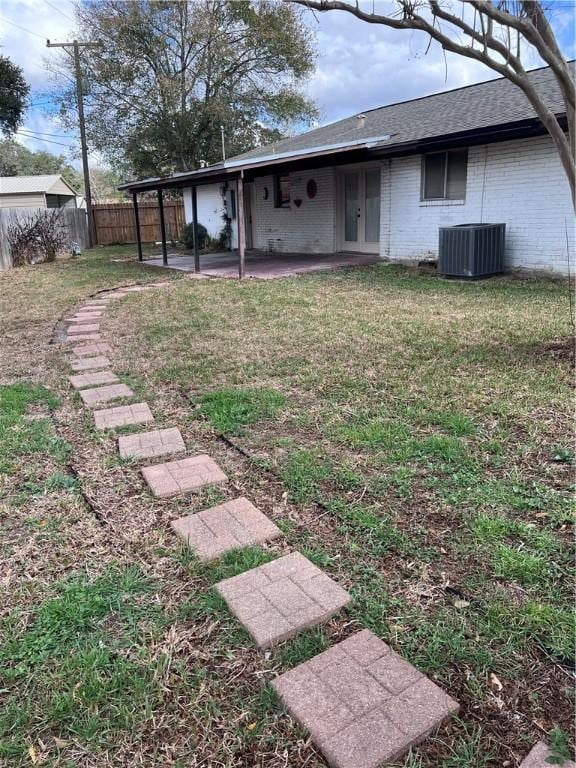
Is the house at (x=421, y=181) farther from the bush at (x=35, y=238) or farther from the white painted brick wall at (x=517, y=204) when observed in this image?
the bush at (x=35, y=238)

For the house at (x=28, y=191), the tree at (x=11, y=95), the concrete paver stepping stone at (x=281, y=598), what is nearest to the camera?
the concrete paver stepping stone at (x=281, y=598)

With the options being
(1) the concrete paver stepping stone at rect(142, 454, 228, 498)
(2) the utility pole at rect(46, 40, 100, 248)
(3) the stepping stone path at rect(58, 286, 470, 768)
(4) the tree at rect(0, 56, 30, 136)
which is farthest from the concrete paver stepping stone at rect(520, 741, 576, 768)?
(2) the utility pole at rect(46, 40, 100, 248)

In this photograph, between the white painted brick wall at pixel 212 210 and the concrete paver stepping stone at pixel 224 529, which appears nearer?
the concrete paver stepping stone at pixel 224 529

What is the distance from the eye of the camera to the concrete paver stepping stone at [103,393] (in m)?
4.00

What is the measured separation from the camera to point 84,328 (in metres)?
6.61

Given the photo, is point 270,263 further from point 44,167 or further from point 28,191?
point 44,167

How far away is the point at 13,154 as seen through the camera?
61625 mm

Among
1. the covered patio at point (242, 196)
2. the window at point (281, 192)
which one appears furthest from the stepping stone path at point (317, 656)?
the window at point (281, 192)

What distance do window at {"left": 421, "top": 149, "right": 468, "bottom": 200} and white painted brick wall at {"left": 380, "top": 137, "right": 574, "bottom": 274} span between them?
163 mm

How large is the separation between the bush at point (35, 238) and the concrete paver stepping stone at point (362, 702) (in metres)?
15.5

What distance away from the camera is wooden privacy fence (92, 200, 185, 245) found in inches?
861

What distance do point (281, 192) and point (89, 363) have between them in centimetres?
1150

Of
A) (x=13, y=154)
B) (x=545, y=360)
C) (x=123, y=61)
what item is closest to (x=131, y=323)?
(x=545, y=360)

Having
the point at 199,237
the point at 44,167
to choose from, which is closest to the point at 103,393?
the point at 199,237
